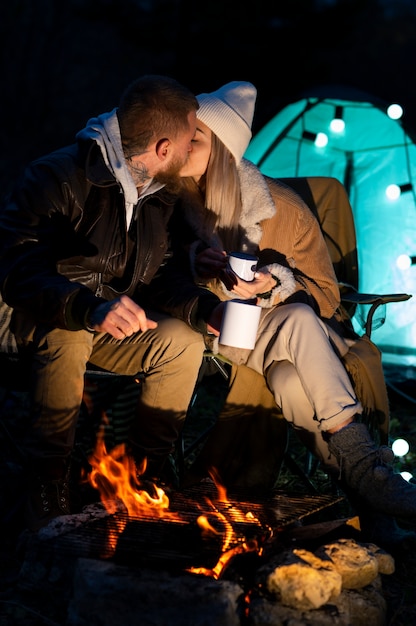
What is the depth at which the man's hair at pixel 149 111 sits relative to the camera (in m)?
3.13

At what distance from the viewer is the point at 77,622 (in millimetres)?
2264

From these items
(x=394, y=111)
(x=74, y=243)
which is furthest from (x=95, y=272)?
(x=394, y=111)

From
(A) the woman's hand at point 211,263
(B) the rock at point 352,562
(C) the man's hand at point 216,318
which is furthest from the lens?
(A) the woman's hand at point 211,263

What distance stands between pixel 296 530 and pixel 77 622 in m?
0.80

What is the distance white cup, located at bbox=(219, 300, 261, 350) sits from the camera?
288 cm

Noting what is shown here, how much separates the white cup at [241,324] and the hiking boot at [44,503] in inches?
29.8

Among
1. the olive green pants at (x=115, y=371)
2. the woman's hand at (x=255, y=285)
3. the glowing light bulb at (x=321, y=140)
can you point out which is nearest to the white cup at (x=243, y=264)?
the woman's hand at (x=255, y=285)

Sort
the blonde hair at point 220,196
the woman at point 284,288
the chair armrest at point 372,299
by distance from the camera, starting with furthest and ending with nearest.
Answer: the chair armrest at point 372,299, the blonde hair at point 220,196, the woman at point 284,288

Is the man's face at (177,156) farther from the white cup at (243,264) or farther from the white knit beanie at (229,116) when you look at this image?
the white cup at (243,264)

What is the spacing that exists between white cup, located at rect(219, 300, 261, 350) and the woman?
33 cm

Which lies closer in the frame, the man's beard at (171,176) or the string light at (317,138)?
the man's beard at (171,176)

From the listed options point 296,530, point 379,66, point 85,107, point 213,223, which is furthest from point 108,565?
point 379,66

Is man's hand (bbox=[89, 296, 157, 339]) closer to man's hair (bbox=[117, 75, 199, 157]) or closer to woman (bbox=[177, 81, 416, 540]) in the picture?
woman (bbox=[177, 81, 416, 540])

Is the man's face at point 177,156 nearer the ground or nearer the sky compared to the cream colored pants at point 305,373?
nearer the sky
